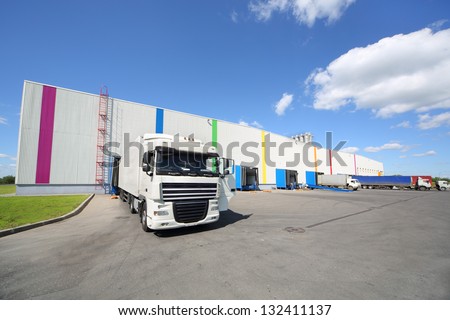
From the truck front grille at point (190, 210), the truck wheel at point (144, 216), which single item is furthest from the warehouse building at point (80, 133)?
the truck front grille at point (190, 210)

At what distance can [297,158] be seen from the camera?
41625 mm

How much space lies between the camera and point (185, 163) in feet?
23.8

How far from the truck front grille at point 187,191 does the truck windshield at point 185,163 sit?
39 cm

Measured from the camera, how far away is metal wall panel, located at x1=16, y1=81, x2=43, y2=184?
17.2 m

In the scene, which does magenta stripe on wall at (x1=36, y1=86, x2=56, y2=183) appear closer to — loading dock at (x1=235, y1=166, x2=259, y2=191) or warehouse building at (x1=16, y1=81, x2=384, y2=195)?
warehouse building at (x1=16, y1=81, x2=384, y2=195)

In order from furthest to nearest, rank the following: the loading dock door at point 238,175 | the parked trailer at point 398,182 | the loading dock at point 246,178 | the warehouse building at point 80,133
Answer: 1. the parked trailer at point 398,182
2. the loading dock at point 246,178
3. the loading dock door at point 238,175
4. the warehouse building at point 80,133

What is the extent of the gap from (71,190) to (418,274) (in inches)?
931

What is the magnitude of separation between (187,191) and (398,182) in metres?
54.5

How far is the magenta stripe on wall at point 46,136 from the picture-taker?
17.8m

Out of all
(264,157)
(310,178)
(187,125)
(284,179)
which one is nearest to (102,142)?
(187,125)

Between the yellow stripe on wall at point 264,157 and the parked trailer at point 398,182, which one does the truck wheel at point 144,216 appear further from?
the parked trailer at point 398,182
